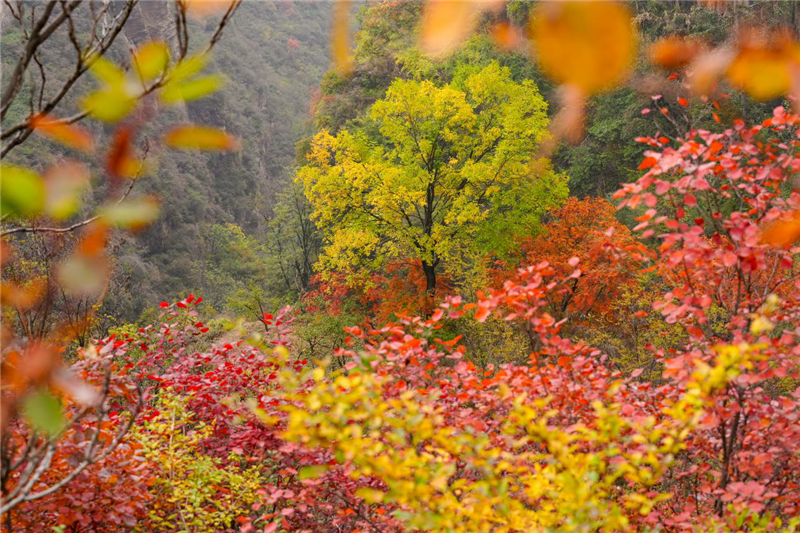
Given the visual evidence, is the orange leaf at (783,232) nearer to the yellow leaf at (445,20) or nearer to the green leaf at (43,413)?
the yellow leaf at (445,20)

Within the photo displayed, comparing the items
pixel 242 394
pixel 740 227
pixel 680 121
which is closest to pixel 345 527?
pixel 242 394

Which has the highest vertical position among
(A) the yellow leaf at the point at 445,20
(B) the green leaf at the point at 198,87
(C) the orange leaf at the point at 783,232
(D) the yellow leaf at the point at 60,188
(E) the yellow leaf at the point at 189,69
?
(C) the orange leaf at the point at 783,232

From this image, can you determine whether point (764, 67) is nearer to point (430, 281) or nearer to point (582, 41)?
point (582, 41)

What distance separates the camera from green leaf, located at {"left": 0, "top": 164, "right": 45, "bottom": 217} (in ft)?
1.77

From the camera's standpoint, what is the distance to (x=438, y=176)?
12.0 metres

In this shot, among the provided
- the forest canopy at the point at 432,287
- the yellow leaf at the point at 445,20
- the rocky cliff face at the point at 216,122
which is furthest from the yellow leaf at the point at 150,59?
the rocky cliff face at the point at 216,122

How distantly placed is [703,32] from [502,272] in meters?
10.4

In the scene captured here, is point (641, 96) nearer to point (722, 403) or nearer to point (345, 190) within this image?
point (345, 190)

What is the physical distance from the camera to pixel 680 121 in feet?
55.0

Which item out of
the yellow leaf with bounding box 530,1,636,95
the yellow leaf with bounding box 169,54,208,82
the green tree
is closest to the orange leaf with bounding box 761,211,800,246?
the yellow leaf with bounding box 530,1,636,95

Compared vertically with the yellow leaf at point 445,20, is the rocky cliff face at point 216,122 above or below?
above

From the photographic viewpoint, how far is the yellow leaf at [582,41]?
0.59 metres

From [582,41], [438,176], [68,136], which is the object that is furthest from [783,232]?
[438,176]

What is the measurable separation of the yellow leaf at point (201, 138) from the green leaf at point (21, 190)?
0.18 m
